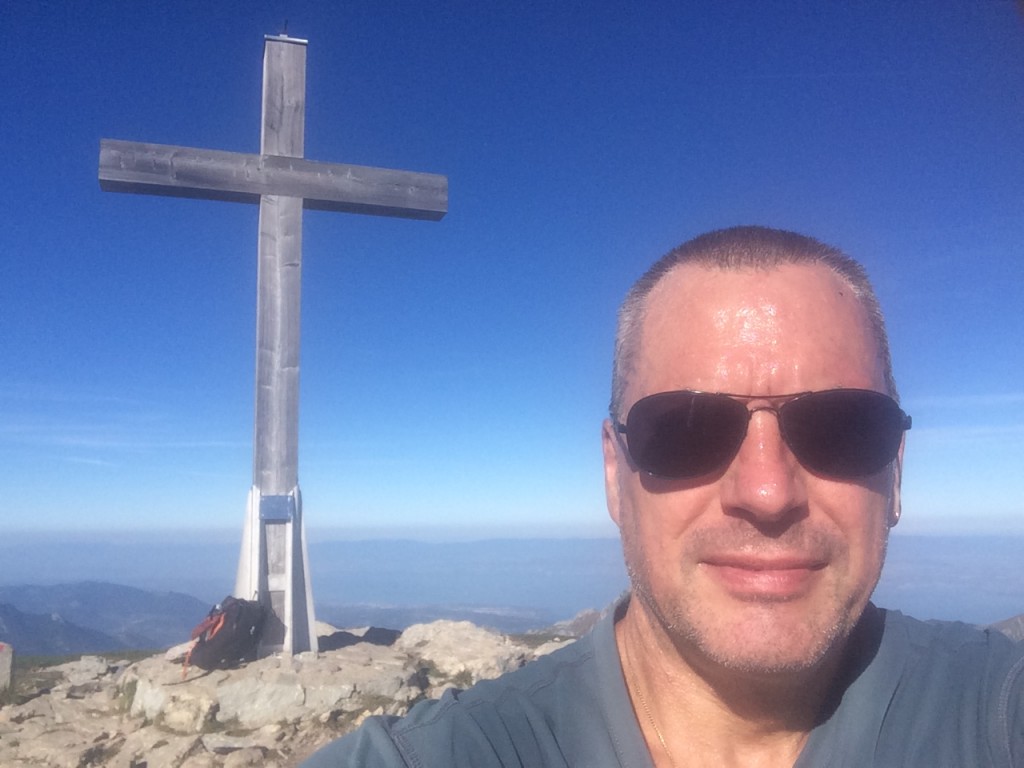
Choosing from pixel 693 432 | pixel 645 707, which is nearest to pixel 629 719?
pixel 645 707

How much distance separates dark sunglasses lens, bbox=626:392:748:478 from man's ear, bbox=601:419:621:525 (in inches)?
10.0

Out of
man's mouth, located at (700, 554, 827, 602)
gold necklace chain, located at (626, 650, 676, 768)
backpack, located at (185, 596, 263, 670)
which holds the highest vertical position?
man's mouth, located at (700, 554, 827, 602)

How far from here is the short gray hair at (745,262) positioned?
7.04ft

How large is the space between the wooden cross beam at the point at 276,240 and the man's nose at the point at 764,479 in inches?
179

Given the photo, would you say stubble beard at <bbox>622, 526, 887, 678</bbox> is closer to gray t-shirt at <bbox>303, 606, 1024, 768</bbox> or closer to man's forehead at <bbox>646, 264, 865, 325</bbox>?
gray t-shirt at <bbox>303, 606, 1024, 768</bbox>

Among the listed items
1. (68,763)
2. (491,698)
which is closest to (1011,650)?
(491,698)

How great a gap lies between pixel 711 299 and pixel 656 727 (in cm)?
125

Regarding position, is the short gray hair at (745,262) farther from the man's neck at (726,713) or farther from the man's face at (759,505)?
the man's neck at (726,713)

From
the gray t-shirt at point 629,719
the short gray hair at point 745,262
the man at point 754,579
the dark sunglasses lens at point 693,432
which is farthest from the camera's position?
→ the short gray hair at point 745,262

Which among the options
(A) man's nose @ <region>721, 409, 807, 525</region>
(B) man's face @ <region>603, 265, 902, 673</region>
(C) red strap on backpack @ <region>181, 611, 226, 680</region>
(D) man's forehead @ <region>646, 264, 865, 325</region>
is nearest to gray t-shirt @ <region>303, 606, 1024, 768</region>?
(B) man's face @ <region>603, 265, 902, 673</region>

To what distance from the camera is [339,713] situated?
15.8ft

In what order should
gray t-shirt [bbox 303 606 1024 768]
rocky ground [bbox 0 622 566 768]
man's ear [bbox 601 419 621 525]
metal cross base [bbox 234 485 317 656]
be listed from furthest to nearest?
metal cross base [bbox 234 485 317 656] < rocky ground [bbox 0 622 566 768] < man's ear [bbox 601 419 621 525] < gray t-shirt [bbox 303 606 1024 768]

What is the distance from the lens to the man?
187 cm

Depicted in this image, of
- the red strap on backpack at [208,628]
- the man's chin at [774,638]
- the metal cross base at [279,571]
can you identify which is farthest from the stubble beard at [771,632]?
the metal cross base at [279,571]
